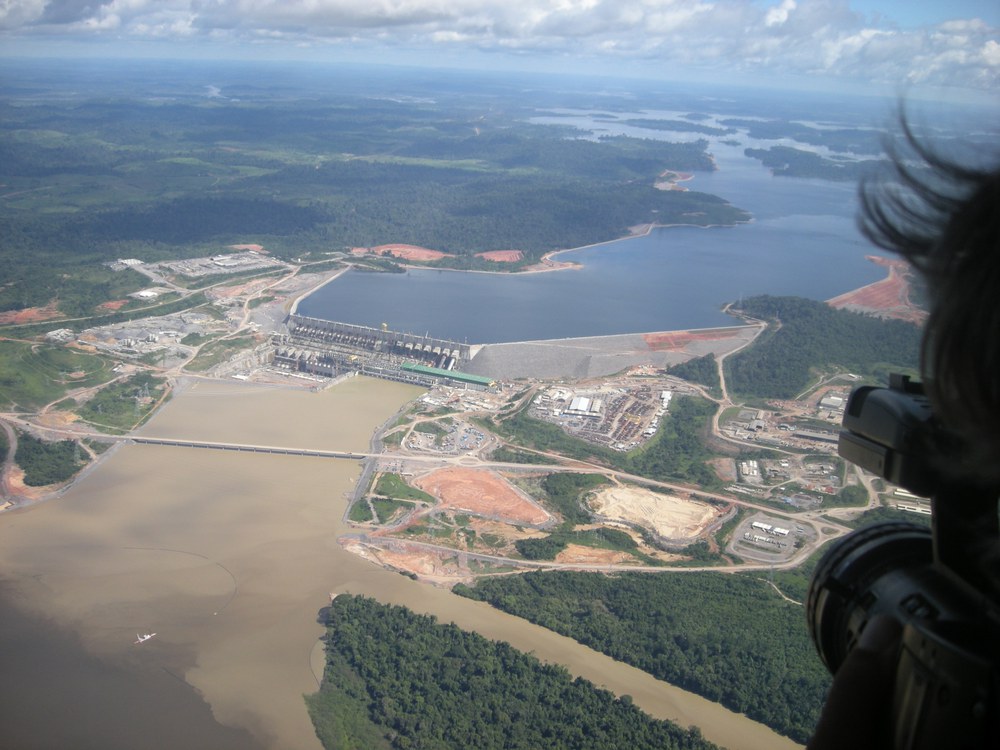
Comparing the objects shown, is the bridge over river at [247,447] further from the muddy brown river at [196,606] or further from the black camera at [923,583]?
the black camera at [923,583]

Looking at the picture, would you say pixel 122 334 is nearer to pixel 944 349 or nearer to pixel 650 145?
pixel 944 349

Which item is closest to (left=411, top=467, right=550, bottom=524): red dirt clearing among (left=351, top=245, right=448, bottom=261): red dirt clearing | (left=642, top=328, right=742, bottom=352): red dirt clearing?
(left=642, top=328, right=742, bottom=352): red dirt clearing

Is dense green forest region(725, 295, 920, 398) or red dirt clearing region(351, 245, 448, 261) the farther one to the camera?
red dirt clearing region(351, 245, 448, 261)

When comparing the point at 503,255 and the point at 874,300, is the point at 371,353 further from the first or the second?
the point at 874,300

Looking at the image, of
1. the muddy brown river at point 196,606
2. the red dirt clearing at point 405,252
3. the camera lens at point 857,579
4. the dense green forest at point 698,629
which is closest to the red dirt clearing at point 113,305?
the muddy brown river at point 196,606

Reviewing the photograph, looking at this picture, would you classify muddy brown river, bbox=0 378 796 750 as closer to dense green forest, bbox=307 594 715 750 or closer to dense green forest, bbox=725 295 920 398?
dense green forest, bbox=307 594 715 750

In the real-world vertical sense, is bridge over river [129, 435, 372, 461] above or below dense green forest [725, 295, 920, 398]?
below
